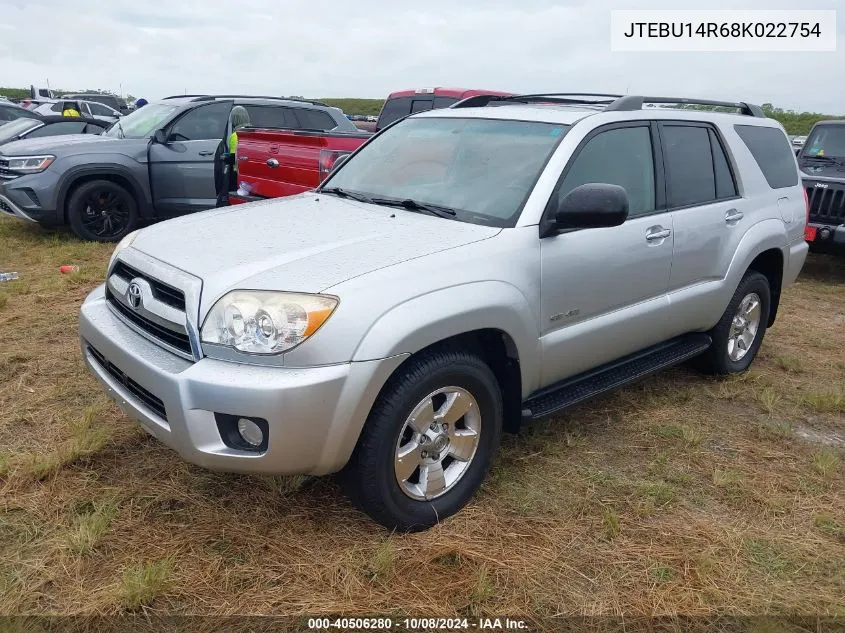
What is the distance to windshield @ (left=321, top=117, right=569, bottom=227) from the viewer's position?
3.23 metres

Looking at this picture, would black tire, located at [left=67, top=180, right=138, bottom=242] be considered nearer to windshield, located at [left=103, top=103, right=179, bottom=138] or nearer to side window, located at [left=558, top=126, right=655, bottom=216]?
windshield, located at [left=103, top=103, right=179, bottom=138]

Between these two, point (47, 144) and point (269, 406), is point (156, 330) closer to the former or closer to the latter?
point (269, 406)

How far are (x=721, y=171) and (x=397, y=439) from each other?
2861 millimetres

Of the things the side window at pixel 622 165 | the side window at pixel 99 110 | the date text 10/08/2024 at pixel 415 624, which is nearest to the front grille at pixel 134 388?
the date text 10/08/2024 at pixel 415 624

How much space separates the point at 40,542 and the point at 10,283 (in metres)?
4.47

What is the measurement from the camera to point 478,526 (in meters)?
2.94

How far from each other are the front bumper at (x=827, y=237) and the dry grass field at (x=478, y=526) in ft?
14.2

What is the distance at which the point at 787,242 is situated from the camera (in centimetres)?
474

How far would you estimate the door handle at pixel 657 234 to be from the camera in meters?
3.62

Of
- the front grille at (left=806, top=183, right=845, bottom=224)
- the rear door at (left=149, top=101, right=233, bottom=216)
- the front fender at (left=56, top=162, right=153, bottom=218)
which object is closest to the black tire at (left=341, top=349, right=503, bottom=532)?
the rear door at (left=149, top=101, right=233, bottom=216)

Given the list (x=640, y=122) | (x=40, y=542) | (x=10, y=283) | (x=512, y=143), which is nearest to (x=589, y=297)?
(x=512, y=143)

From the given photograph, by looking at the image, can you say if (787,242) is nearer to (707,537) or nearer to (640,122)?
(640,122)

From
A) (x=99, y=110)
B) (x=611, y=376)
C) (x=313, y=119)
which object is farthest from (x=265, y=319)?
(x=99, y=110)

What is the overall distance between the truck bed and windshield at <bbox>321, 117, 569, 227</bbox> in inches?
59.5
